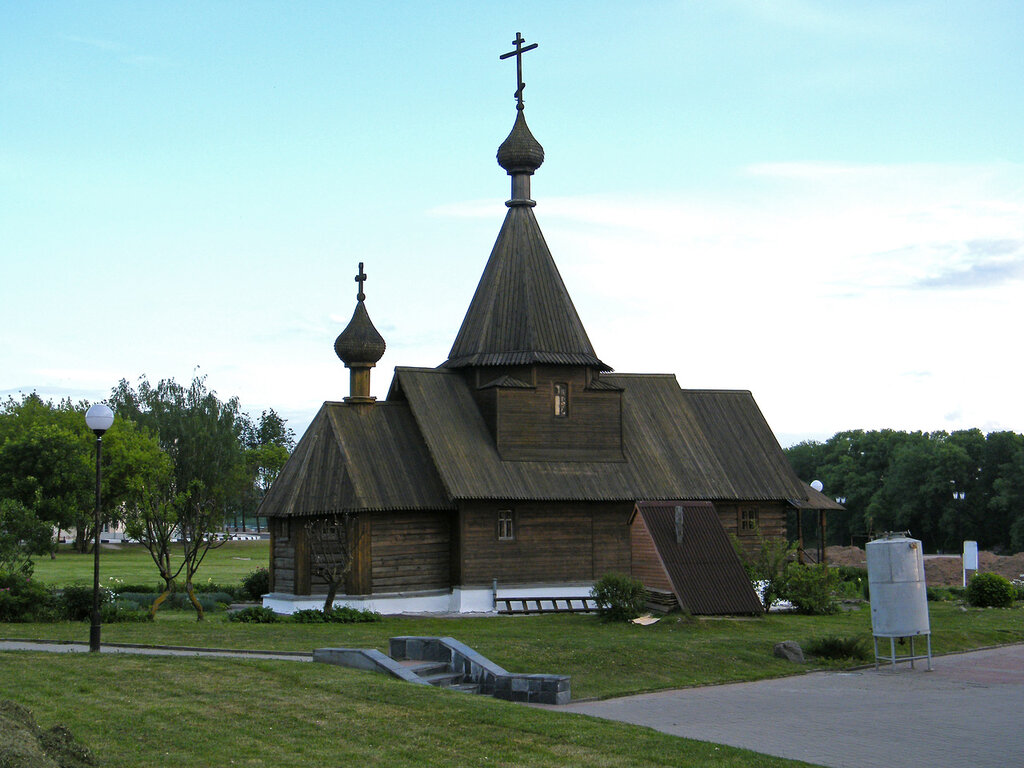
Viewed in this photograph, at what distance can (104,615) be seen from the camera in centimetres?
2295

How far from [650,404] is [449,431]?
8.19 m

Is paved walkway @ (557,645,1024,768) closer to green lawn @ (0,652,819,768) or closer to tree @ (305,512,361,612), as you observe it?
green lawn @ (0,652,819,768)

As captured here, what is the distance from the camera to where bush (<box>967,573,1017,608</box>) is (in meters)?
31.1

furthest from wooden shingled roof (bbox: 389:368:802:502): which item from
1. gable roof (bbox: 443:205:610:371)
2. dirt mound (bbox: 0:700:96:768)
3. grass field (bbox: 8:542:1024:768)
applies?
dirt mound (bbox: 0:700:96:768)

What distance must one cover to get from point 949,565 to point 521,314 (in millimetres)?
26497

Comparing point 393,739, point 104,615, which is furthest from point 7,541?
point 393,739

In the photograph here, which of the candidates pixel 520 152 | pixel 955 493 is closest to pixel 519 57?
pixel 520 152

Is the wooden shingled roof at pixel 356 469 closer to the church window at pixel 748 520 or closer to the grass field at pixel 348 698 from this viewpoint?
A: the grass field at pixel 348 698

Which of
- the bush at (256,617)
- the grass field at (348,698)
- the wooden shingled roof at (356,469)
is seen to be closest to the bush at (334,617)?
the bush at (256,617)

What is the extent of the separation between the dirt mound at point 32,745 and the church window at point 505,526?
2105cm

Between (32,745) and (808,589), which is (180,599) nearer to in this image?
(808,589)

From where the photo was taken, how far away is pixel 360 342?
32562 millimetres

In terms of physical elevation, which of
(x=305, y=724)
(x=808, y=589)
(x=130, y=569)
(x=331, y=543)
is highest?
(x=331, y=543)

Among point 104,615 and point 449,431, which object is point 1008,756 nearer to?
point 104,615
